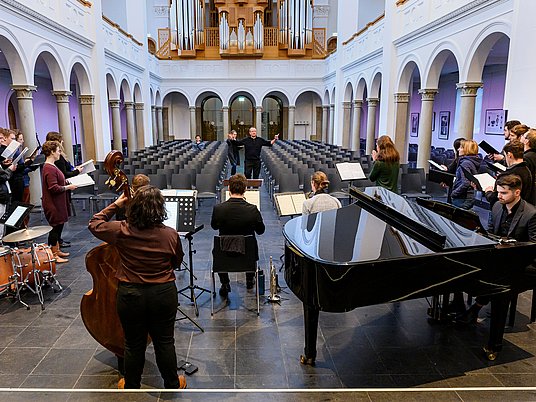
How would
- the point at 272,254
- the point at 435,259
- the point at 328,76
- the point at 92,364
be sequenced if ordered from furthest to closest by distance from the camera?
1. the point at 328,76
2. the point at 272,254
3. the point at 92,364
4. the point at 435,259

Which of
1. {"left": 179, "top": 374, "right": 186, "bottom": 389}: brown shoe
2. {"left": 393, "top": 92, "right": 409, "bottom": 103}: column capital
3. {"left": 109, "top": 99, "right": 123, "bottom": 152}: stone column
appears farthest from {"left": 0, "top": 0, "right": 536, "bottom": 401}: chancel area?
{"left": 109, "top": 99, "right": 123, "bottom": 152}: stone column

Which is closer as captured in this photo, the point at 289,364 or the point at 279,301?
the point at 289,364

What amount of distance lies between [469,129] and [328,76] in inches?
585

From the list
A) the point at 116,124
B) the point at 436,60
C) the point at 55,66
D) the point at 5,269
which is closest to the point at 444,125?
the point at 436,60

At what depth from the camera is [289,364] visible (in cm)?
406

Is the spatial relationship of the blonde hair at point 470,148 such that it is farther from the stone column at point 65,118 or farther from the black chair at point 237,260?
the stone column at point 65,118

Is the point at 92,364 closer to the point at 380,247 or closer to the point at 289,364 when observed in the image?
the point at 289,364

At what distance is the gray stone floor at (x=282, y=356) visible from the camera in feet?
11.5

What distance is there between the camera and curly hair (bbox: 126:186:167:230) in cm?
305

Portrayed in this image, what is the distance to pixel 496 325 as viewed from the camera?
4.08 meters

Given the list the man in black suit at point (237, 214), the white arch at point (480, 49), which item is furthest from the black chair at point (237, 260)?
the white arch at point (480, 49)

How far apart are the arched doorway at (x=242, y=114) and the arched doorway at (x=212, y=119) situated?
853mm

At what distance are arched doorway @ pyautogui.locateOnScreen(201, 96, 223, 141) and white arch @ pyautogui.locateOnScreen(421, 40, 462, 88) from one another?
1841cm

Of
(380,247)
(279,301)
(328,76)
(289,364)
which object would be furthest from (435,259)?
(328,76)
